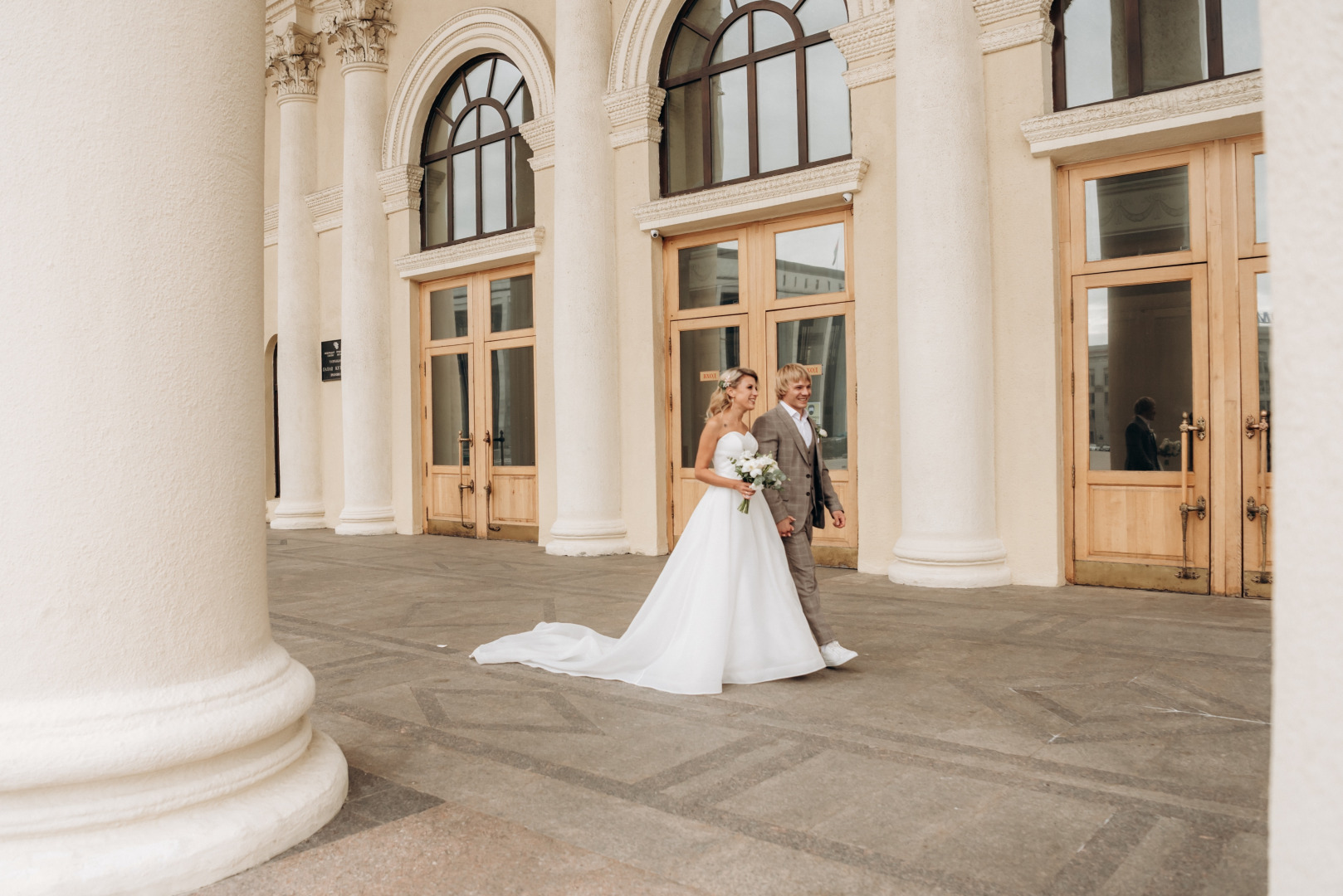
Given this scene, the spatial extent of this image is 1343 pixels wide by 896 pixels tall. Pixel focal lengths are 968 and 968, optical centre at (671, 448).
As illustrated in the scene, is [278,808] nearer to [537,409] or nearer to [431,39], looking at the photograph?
[537,409]

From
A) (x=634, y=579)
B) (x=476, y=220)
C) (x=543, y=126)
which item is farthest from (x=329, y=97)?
(x=634, y=579)

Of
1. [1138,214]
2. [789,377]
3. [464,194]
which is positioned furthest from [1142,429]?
[464,194]

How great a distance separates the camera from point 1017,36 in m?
8.00

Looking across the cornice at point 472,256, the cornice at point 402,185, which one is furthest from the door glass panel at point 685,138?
the cornice at point 402,185

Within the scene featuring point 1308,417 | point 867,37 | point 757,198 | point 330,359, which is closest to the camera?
point 1308,417

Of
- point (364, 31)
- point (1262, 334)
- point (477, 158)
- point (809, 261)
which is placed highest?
point (364, 31)

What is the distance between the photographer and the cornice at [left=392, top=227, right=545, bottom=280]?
1170 cm

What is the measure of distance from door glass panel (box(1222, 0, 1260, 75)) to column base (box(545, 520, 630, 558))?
7.04m

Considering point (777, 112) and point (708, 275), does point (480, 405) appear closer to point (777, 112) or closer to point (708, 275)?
point (708, 275)

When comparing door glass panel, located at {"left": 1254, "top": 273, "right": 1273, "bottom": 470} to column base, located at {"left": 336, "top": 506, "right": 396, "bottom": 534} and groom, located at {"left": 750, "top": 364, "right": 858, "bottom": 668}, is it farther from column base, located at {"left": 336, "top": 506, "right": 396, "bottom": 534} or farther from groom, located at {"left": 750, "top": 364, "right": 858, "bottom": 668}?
column base, located at {"left": 336, "top": 506, "right": 396, "bottom": 534}

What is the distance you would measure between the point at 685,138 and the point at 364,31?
18.6 ft

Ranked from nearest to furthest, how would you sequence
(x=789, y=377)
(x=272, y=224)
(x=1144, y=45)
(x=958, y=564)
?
(x=789, y=377)
(x=1144, y=45)
(x=958, y=564)
(x=272, y=224)

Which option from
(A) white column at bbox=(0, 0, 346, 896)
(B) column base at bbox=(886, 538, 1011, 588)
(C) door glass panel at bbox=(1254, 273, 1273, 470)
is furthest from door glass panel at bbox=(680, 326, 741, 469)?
(A) white column at bbox=(0, 0, 346, 896)

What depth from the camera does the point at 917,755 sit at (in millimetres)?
3787
